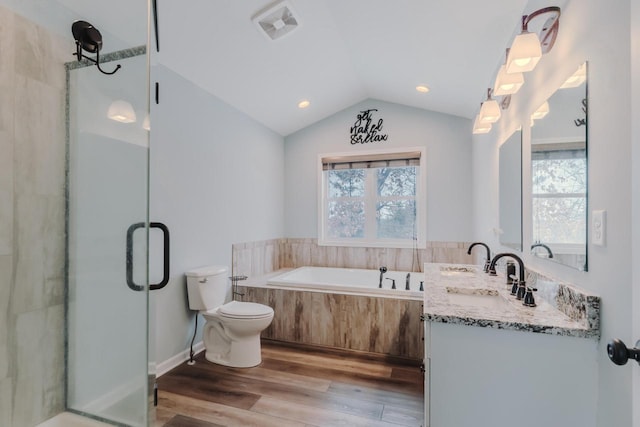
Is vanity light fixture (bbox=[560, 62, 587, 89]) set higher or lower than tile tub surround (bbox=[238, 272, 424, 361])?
higher

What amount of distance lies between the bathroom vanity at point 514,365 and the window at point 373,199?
107 inches

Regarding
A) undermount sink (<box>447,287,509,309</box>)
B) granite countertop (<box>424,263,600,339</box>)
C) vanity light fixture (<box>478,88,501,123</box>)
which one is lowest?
undermount sink (<box>447,287,509,309</box>)

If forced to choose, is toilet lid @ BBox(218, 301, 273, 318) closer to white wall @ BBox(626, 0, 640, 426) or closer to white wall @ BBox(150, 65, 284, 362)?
white wall @ BBox(150, 65, 284, 362)

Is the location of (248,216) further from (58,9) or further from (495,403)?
(495,403)

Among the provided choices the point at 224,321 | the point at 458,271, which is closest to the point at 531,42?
the point at 458,271

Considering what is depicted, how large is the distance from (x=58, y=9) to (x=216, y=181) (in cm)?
172

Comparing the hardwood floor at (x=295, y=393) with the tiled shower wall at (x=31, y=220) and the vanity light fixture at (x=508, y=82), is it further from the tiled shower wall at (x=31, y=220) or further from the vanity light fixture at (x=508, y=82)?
the vanity light fixture at (x=508, y=82)

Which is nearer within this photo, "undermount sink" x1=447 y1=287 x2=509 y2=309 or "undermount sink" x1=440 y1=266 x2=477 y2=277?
"undermount sink" x1=447 y1=287 x2=509 y2=309

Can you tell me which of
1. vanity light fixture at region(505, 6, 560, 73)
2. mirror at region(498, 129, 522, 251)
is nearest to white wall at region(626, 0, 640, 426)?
vanity light fixture at region(505, 6, 560, 73)

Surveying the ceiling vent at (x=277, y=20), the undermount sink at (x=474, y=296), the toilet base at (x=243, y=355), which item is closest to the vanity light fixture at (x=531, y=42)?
the undermount sink at (x=474, y=296)

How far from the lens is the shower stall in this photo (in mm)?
1359

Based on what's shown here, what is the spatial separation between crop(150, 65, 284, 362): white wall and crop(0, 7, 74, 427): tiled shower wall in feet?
2.61

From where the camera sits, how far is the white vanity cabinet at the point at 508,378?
106 cm

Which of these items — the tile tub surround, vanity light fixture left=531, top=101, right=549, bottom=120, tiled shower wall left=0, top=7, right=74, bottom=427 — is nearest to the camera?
tiled shower wall left=0, top=7, right=74, bottom=427
